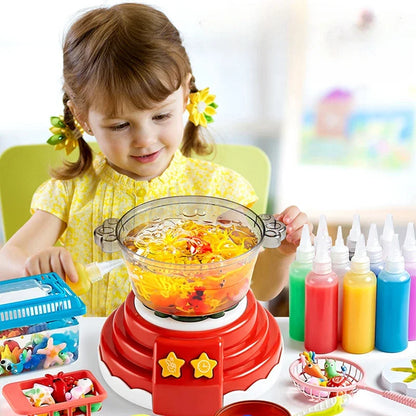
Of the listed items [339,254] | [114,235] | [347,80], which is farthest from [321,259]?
[347,80]

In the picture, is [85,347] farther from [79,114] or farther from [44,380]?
[79,114]

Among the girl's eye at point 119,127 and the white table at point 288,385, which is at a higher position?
the girl's eye at point 119,127

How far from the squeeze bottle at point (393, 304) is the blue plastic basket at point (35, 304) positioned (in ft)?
1.50

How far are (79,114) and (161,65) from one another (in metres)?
0.22

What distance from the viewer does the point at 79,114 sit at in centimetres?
157

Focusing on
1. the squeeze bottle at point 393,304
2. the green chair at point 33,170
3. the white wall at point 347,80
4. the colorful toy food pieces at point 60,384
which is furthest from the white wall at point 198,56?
the colorful toy food pieces at point 60,384

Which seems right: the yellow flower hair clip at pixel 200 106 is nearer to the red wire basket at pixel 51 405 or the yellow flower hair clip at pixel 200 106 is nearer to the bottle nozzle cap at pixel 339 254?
the bottle nozzle cap at pixel 339 254

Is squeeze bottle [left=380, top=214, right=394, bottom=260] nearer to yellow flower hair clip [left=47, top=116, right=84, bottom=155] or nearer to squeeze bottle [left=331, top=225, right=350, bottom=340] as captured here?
squeeze bottle [left=331, top=225, right=350, bottom=340]

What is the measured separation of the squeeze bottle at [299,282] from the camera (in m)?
1.19

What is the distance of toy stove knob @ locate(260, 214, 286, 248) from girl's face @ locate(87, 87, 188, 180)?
0.41m

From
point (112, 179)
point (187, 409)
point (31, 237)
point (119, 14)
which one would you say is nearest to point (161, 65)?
point (119, 14)

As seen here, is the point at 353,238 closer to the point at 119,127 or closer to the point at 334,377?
the point at 334,377

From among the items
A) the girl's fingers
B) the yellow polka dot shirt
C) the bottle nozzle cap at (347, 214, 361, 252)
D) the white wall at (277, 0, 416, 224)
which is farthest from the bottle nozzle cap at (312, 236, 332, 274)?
the white wall at (277, 0, 416, 224)

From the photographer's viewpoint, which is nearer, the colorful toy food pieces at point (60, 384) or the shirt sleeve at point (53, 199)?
the colorful toy food pieces at point (60, 384)
